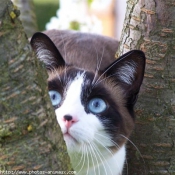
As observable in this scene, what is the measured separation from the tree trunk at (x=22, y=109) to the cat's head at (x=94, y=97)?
0.45 meters

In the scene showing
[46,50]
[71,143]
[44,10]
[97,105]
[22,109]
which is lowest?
[44,10]

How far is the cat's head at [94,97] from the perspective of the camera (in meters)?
1.63

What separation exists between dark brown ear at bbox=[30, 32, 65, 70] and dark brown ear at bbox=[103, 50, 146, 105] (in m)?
0.22

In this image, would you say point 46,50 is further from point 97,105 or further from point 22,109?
point 22,109

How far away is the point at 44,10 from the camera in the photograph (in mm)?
7043

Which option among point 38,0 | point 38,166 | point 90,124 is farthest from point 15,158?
point 38,0

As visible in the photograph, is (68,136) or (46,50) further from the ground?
(46,50)

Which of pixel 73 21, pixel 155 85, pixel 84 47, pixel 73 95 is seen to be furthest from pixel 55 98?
pixel 73 21

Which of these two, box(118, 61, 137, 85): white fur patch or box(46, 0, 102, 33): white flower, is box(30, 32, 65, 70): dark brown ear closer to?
box(118, 61, 137, 85): white fur patch

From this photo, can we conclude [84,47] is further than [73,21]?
No

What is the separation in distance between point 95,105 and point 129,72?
0.78ft

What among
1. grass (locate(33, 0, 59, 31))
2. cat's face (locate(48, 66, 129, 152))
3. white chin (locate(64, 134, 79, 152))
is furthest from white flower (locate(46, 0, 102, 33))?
grass (locate(33, 0, 59, 31))

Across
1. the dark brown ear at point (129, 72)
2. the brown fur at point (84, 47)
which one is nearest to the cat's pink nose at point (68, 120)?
the dark brown ear at point (129, 72)

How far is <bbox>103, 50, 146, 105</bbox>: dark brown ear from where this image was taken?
181 centimetres
